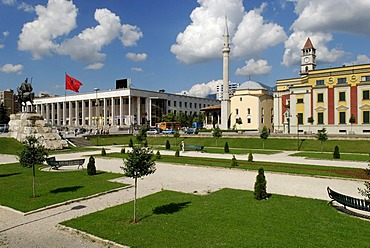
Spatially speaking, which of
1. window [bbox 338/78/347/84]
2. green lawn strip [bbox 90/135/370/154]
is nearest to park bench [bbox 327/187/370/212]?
green lawn strip [bbox 90/135/370/154]

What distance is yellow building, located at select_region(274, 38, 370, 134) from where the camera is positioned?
173 ft

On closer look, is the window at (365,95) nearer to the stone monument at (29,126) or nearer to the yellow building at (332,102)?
the yellow building at (332,102)

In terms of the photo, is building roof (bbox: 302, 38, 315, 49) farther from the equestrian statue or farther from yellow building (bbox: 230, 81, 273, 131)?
the equestrian statue

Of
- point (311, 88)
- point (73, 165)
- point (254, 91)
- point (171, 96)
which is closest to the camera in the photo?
point (73, 165)

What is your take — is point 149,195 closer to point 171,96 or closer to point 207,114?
point 207,114

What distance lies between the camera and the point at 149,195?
14359 millimetres

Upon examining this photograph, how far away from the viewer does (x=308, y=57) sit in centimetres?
8062

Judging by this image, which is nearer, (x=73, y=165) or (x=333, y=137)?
(x=73, y=165)

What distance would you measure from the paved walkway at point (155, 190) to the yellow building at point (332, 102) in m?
40.2

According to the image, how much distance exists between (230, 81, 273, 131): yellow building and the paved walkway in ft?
197

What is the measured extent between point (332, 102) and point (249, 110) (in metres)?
28.7

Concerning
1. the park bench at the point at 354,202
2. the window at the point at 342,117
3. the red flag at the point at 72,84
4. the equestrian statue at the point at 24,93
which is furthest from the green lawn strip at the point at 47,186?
the window at the point at 342,117

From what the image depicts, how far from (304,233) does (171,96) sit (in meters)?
110

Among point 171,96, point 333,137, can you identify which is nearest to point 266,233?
point 333,137
